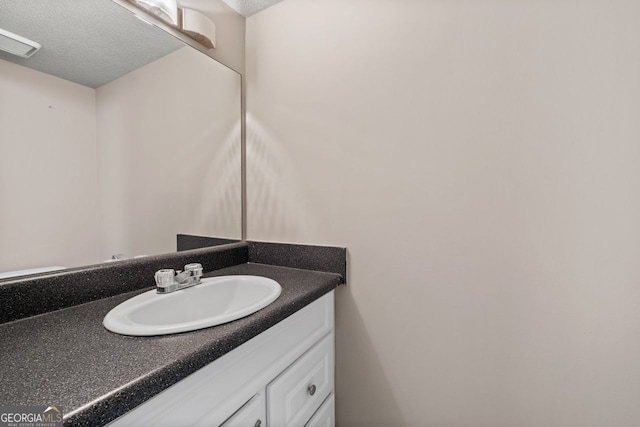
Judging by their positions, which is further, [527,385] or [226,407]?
[527,385]

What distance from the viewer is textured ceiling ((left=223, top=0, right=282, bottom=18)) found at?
1369 mm

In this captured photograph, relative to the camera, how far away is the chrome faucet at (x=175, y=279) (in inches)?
36.4

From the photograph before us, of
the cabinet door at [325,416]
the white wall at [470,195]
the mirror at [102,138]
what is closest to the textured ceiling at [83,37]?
the mirror at [102,138]

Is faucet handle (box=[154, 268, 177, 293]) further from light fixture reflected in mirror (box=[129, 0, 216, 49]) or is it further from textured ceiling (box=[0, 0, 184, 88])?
light fixture reflected in mirror (box=[129, 0, 216, 49])

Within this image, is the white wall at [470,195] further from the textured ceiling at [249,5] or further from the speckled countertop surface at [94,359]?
the speckled countertop surface at [94,359]

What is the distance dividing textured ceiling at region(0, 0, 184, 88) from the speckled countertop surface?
693mm

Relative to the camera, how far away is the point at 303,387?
970 mm

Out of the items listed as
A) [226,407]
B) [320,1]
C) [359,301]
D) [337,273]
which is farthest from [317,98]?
Answer: [226,407]

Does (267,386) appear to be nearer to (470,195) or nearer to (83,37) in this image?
(470,195)

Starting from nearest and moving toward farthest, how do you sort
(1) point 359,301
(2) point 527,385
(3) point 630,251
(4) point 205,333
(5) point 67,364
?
(5) point 67,364 → (4) point 205,333 → (3) point 630,251 → (2) point 527,385 → (1) point 359,301

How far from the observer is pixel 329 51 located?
1.24 meters

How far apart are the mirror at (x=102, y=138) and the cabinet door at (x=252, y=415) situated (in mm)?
648

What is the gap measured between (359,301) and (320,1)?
1282mm

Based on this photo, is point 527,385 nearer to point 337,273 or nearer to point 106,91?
A: point 337,273
